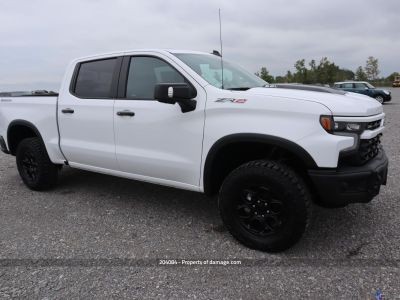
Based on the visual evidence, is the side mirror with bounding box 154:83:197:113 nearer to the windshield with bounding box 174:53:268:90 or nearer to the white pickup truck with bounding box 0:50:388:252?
the white pickup truck with bounding box 0:50:388:252

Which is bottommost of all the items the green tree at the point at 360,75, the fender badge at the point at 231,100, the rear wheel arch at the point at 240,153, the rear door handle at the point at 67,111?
the green tree at the point at 360,75

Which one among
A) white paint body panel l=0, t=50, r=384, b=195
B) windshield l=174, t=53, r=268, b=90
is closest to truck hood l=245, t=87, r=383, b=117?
white paint body panel l=0, t=50, r=384, b=195

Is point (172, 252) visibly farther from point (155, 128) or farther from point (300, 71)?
point (300, 71)

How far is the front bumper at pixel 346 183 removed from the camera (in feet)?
9.56

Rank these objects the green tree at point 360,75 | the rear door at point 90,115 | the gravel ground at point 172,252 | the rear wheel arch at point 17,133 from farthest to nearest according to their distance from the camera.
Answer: the green tree at point 360,75 < the rear wheel arch at point 17,133 < the rear door at point 90,115 < the gravel ground at point 172,252

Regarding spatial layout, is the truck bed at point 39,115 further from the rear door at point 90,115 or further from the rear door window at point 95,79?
the rear door window at point 95,79

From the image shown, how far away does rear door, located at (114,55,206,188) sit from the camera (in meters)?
3.53

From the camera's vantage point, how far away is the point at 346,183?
2.92 metres

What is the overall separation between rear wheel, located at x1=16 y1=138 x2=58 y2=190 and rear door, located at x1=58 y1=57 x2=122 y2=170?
486 millimetres

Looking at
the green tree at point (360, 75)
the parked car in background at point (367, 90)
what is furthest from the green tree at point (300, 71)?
the green tree at point (360, 75)

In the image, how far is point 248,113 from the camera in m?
3.18

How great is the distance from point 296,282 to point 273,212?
594mm

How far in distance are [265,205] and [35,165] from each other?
3.35 m

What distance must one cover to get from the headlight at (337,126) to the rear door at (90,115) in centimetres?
221
